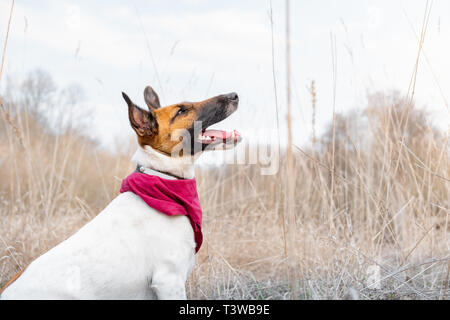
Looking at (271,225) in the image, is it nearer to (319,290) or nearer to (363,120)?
(363,120)

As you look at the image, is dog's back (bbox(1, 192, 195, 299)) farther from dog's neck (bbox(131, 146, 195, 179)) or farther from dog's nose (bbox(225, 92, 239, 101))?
dog's nose (bbox(225, 92, 239, 101))

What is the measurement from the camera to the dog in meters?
2.01

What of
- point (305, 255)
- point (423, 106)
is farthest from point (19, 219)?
point (423, 106)

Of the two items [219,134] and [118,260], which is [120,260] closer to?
[118,260]

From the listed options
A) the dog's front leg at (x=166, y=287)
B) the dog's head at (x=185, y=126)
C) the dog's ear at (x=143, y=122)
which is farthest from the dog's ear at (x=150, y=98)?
the dog's front leg at (x=166, y=287)

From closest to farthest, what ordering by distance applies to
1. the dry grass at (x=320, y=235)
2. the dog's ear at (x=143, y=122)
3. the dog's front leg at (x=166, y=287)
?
the dog's front leg at (x=166, y=287) → the dog's ear at (x=143, y=122) → the dry grass at (x=320, y=235)

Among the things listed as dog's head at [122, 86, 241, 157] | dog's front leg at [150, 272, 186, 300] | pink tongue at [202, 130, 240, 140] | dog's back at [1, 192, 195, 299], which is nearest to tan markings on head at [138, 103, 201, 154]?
dog's head at [122, 86, 241, 157]

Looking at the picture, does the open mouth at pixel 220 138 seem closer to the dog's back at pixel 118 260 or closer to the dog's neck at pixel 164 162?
the dog's neck at pixel 164 162

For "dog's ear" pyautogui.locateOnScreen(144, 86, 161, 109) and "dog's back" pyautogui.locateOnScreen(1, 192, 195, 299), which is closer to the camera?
"dog's back" pyautogui.locateOnScreen(1, 192, 195, 299)

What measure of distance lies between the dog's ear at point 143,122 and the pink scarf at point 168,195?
25cm

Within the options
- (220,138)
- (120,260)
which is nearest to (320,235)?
(220,138)

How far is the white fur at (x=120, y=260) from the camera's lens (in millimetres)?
1989

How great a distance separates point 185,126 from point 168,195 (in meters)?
0.46

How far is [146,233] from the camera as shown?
7.18ft
